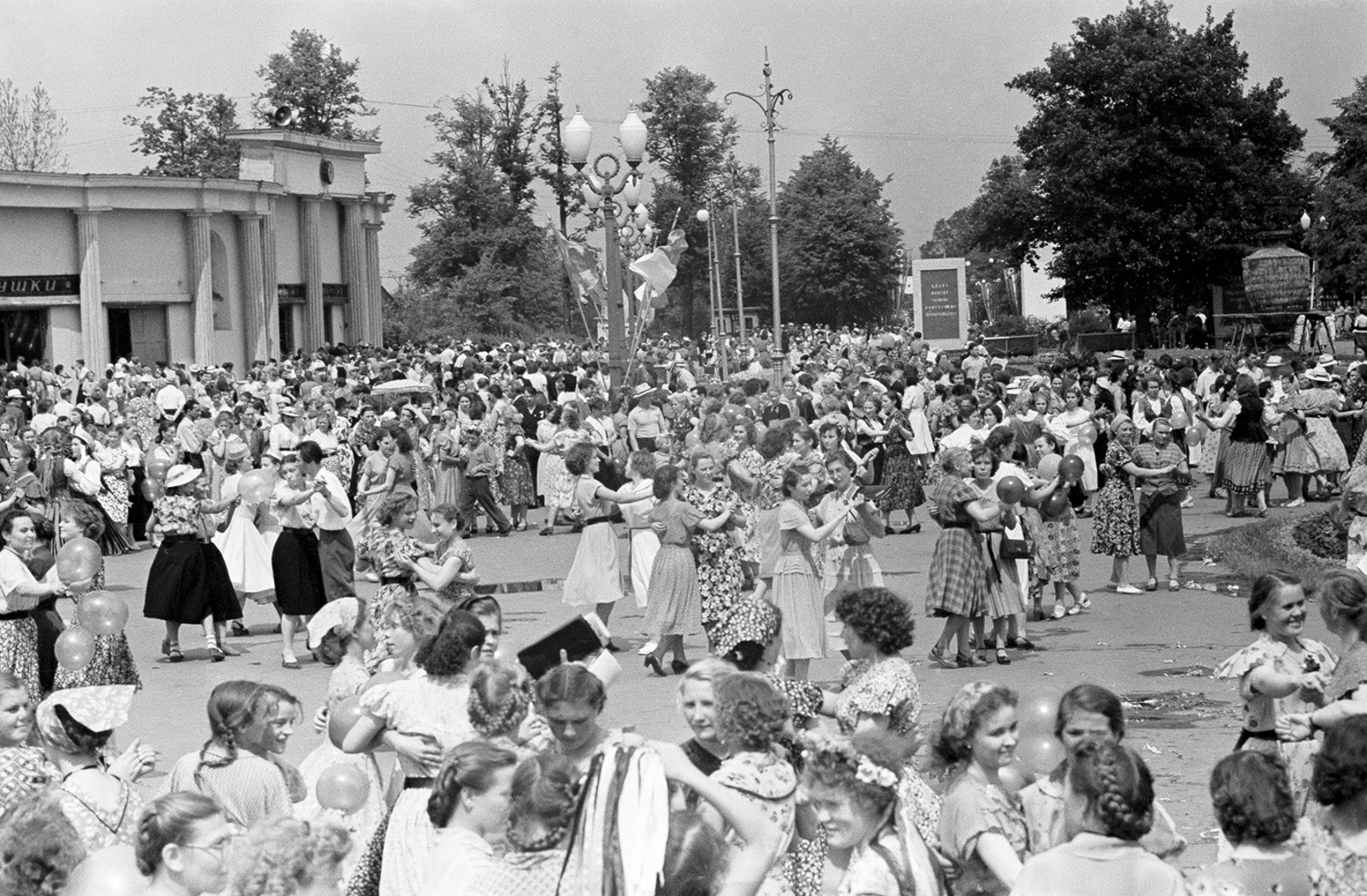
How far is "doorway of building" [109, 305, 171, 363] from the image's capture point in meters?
47.9

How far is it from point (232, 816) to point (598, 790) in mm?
1708

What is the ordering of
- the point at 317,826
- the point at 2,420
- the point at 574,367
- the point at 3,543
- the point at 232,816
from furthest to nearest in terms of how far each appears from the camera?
the point at 574,367, the point at 2,420, the point at 3,543, the point at 232,816, the point at 317,826


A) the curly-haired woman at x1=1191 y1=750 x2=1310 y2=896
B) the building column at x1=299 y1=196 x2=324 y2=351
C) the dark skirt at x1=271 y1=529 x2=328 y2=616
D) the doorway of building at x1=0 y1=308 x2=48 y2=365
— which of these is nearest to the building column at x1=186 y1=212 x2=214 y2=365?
the doorway of building at x1=0 y1=308 x2=48 y2=365

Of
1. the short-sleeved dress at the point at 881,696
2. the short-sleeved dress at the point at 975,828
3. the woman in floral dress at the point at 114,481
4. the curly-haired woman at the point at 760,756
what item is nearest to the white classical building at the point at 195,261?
the woman in floral dress at the point at 114,481

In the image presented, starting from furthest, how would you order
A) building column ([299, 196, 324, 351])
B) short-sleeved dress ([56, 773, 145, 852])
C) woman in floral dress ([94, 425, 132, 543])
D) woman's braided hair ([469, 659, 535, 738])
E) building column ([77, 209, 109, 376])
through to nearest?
building column ([299, 196, 324, 351]) → building column ([77, 209, 109, 376]) → woman in floral dress ([94, 425, 132, 543]) → woman's braided hair ([469, 659, 535, 738]) → short-sleeved dress ([56, 773, 145, 852])

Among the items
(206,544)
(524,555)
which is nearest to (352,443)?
(524,555)

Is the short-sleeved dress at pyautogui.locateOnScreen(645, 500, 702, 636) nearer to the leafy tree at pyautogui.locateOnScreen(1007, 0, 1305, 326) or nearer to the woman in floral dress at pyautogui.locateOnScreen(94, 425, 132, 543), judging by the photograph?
the woman in floral dress at pyautogui.locateOnScreen(94, 425, 132, 543)

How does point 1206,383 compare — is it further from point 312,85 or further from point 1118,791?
point 312,85

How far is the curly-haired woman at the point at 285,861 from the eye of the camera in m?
4.74

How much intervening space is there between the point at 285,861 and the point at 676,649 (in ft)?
27.2

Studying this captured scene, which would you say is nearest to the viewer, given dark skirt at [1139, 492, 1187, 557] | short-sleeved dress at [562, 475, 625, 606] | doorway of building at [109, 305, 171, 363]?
short-sleeved dress at [562, 475, 625, 606]

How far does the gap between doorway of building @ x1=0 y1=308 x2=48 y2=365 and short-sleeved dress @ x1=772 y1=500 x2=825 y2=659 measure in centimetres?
3688

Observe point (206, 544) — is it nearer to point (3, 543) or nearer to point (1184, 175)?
point (3, 543)

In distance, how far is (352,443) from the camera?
75.8 feet
